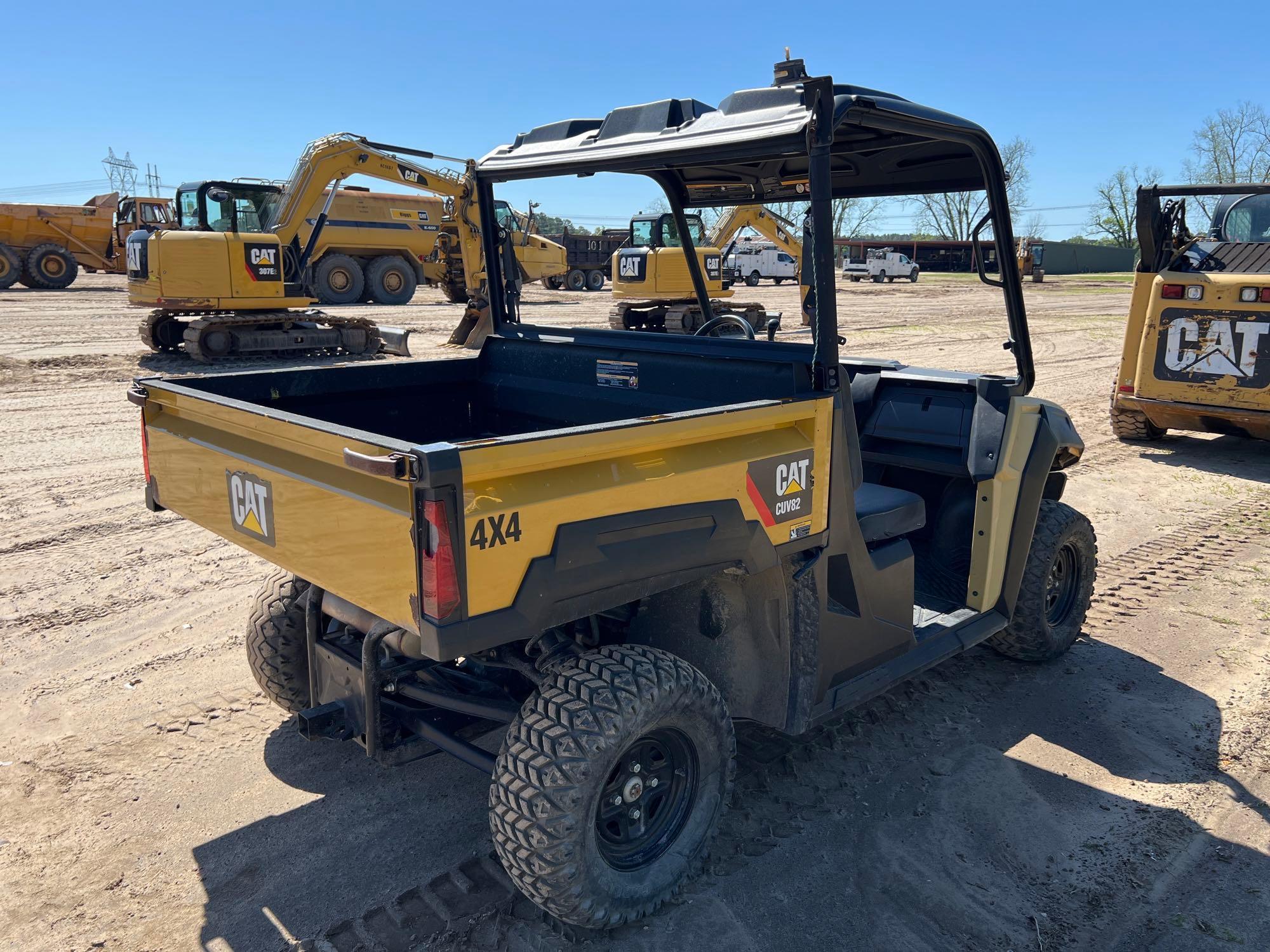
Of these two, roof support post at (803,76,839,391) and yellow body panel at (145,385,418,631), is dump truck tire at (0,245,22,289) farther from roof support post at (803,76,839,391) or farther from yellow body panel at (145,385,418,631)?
roof support post at (803,76,839,391)

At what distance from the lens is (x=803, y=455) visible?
3162 mm

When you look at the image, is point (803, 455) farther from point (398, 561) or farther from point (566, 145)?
point (566, 145)

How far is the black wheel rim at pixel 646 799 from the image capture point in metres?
2.93

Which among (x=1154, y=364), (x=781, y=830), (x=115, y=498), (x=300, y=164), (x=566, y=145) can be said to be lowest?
(x=781, y=830)

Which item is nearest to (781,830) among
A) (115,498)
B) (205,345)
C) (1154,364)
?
(115,498)

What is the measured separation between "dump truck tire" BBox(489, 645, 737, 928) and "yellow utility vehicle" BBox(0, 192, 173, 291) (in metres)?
26.3

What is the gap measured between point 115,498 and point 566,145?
203 inches

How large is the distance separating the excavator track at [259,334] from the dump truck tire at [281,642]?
12312 millimetres

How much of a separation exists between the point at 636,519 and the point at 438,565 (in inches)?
23.7

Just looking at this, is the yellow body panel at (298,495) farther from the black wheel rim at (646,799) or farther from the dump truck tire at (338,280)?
the dump truck tire at (338,280)

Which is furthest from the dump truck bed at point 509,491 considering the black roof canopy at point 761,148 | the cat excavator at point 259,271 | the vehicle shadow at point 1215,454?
the cat excavator at point 259,271

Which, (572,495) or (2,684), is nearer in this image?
(572,495)

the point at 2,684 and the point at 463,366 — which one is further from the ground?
the point at 463,366

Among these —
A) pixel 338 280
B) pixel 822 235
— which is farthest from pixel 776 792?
pixel 338 280
